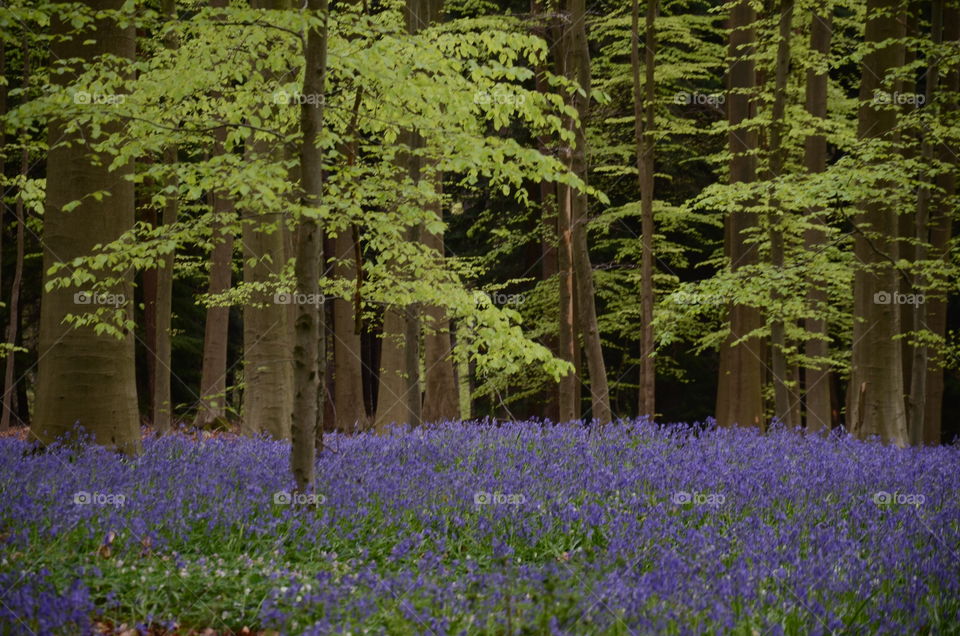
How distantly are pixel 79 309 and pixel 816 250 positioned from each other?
13.2 metres

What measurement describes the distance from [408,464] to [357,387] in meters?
11.3

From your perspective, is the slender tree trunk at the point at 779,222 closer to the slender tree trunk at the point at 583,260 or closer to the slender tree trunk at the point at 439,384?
the slender tree trunk at the point at 583,260

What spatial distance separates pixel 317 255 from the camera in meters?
6.45

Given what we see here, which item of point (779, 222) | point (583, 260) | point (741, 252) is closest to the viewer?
point (583, 260)

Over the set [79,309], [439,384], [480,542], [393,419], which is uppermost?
[79,309]

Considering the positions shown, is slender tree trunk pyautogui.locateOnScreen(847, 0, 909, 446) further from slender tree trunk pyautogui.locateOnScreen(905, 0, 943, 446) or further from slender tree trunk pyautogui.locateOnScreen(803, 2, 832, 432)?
slender tree trunk pyautogui.locateOnScreen(803, 2, 832, 432)

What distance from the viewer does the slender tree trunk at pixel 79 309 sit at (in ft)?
27.5

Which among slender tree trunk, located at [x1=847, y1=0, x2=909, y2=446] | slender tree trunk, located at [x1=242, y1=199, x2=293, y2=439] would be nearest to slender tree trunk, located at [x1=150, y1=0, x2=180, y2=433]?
slender tree trunk, located at [x1=242, y1=199, x2=293, y2=439]

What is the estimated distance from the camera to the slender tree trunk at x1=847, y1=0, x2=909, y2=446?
11.8 metres

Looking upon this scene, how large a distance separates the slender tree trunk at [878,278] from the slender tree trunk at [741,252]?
2.87 meters

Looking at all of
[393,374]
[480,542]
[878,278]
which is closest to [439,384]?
[393,374]

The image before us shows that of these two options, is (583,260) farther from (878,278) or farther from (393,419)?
(393,419)

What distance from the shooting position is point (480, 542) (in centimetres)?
586

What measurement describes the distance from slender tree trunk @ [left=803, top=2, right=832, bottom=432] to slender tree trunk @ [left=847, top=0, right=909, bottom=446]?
3.51m
